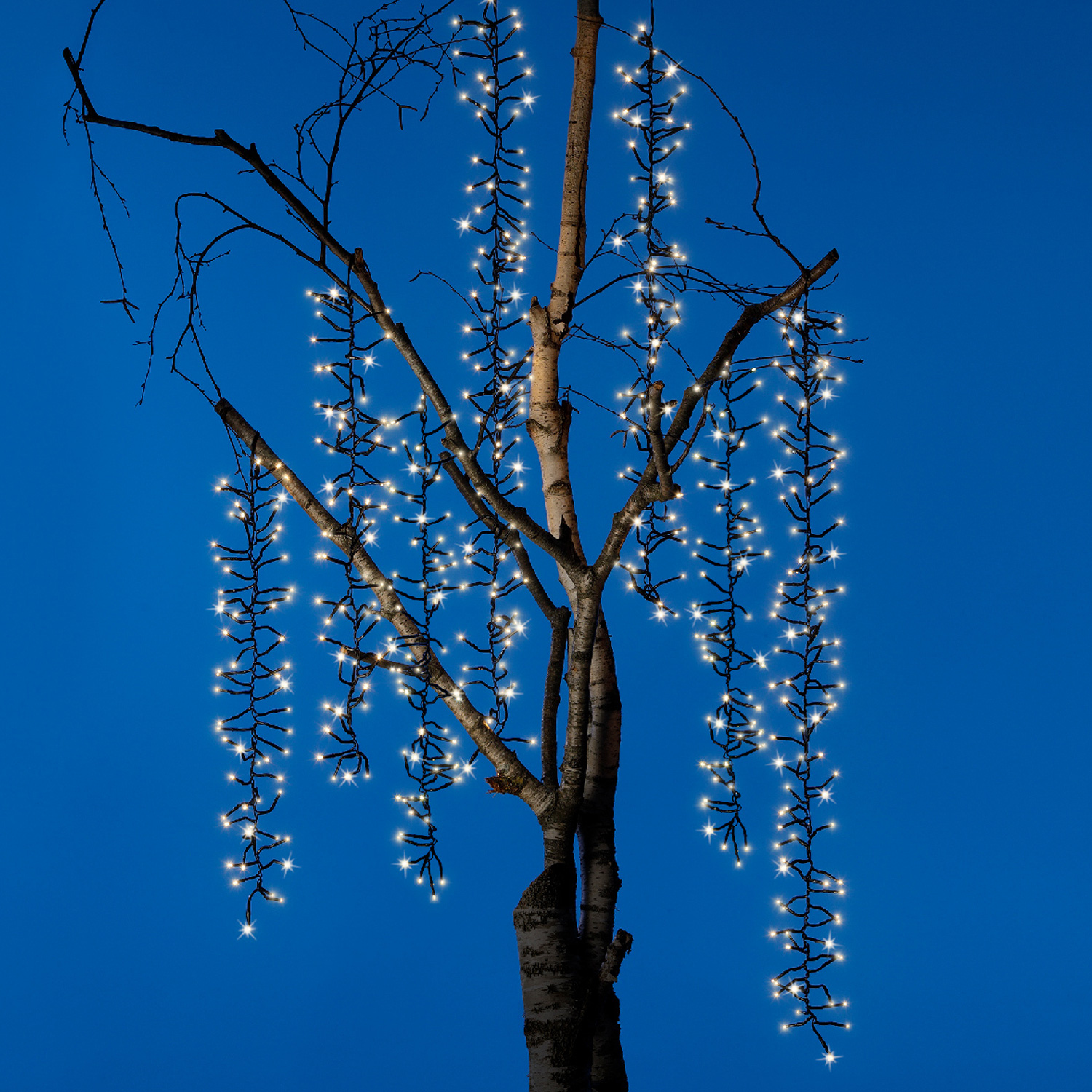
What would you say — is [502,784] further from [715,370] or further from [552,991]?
[715,370]

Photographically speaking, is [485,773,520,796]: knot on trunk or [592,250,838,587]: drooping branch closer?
[592,250,838,587]: drooping branch

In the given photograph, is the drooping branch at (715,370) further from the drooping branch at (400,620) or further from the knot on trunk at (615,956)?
the knot on trunk at (615,956)

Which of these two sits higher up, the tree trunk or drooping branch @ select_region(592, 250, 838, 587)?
drooping branch @ select_region(592, 250, 838, 587)

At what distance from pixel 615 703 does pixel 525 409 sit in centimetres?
66

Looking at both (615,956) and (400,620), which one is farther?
(400,620)

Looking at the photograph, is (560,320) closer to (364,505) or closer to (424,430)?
(424,430)

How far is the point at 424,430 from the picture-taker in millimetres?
1847

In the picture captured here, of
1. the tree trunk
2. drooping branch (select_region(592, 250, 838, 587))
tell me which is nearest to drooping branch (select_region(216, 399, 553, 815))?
the tree trunk

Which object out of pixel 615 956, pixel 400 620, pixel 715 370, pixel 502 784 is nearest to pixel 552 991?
pixel 615 956

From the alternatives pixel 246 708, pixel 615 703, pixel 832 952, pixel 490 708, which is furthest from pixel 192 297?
pixel 832 952

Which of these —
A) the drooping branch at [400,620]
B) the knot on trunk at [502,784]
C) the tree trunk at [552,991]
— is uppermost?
the drooping branch at [400,620]

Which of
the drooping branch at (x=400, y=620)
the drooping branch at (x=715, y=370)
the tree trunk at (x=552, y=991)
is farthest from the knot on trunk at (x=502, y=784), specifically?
the drooping branch at (x=715, y=370)

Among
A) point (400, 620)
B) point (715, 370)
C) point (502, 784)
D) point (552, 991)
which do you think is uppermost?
point (715, 370)

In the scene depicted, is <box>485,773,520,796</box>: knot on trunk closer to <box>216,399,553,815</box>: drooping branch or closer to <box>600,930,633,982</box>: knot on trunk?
<box>216,399,553,815</box>: drooping branch
